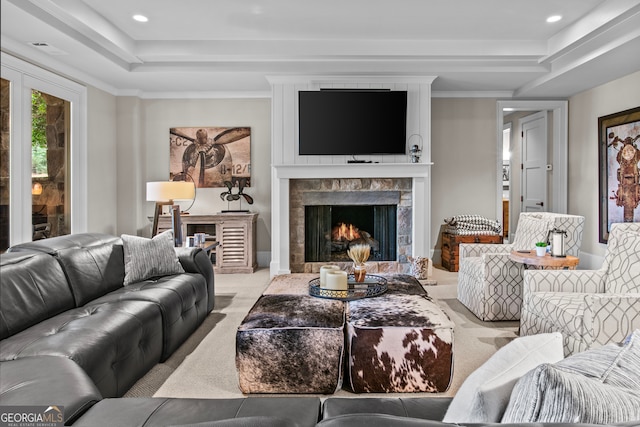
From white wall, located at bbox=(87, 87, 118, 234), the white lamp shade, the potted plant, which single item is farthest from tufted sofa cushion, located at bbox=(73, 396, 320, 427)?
white wall, located at bbox=(87, 87, 118, 234)

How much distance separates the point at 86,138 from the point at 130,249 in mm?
2793

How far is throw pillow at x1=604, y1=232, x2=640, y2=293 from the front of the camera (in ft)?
9.10

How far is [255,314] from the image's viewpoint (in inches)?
103

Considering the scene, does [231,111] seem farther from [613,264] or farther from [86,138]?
[613,264]

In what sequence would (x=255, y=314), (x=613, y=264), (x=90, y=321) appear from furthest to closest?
(x=613, y=264)
(x=255, y=314)
(x=90, y=321)

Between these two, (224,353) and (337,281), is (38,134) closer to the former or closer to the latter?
(224,353)

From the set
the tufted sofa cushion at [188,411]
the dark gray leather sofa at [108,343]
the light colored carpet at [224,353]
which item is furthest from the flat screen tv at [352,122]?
the tufted sofa cushion at [188,411]

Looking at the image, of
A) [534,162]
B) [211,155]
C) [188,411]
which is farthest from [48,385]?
[534,162]

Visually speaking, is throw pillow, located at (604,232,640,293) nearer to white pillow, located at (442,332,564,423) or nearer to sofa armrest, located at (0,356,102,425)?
white pillow, located at (442,332,564,423)

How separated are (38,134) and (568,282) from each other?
5.04 meters

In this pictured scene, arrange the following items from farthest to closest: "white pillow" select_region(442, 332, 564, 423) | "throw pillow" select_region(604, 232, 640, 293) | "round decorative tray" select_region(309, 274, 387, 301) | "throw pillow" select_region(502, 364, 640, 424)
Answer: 1. "round decorative tray" select_region(309, 274, 387, 301)
2. "throw pillow" select_region(604, 232, 640, 293)
3. "white pillow" select_region(442, 332, 564, 423)
4. "throw pillow" select_region(502, 364, 640, 424)

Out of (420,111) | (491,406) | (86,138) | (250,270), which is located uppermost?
(420,111)

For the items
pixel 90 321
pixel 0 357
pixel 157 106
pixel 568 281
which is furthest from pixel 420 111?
pixel 0 357

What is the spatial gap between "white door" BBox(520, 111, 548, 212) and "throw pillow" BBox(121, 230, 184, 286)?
18.4 feet
